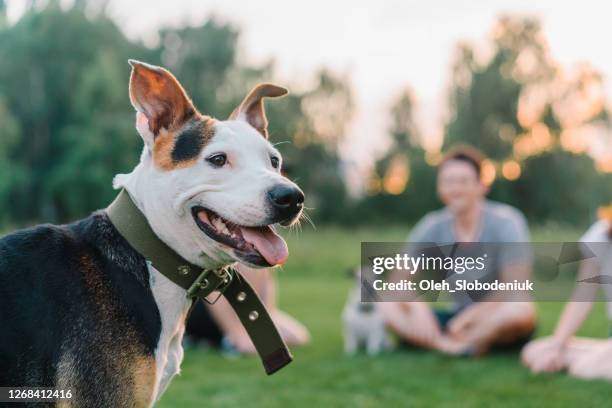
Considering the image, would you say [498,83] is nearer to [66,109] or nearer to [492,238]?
[66,109]

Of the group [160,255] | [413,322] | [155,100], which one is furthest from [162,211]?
[413,322]

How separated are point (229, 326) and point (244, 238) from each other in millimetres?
4574

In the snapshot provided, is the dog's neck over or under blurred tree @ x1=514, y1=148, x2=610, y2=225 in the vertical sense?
under

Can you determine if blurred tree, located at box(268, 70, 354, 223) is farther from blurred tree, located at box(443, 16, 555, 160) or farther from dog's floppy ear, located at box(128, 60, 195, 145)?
dog's floppy ear, located at box(128, 60, 195, 145)

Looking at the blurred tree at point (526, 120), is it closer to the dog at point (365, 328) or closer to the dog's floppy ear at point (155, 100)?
the dog at point (365, 328)

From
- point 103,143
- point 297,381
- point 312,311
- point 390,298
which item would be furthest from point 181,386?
point 103,143

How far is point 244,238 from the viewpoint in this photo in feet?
7.98

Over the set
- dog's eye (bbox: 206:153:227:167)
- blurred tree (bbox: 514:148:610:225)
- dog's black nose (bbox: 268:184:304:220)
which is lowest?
dog's black nose (bbox: 268:184:304:220)

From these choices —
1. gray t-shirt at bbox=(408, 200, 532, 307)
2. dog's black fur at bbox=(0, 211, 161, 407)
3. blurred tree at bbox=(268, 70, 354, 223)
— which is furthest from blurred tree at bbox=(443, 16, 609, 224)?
dog's black fur at bbox=(0, 211, 161, 407)

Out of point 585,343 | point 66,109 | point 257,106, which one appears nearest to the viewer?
point 257,106

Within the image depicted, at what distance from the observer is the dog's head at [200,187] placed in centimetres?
241

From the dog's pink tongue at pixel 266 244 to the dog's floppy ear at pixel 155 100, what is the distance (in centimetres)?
50

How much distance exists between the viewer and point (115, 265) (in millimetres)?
2352

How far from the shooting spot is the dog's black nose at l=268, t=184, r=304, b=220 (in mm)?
2402
